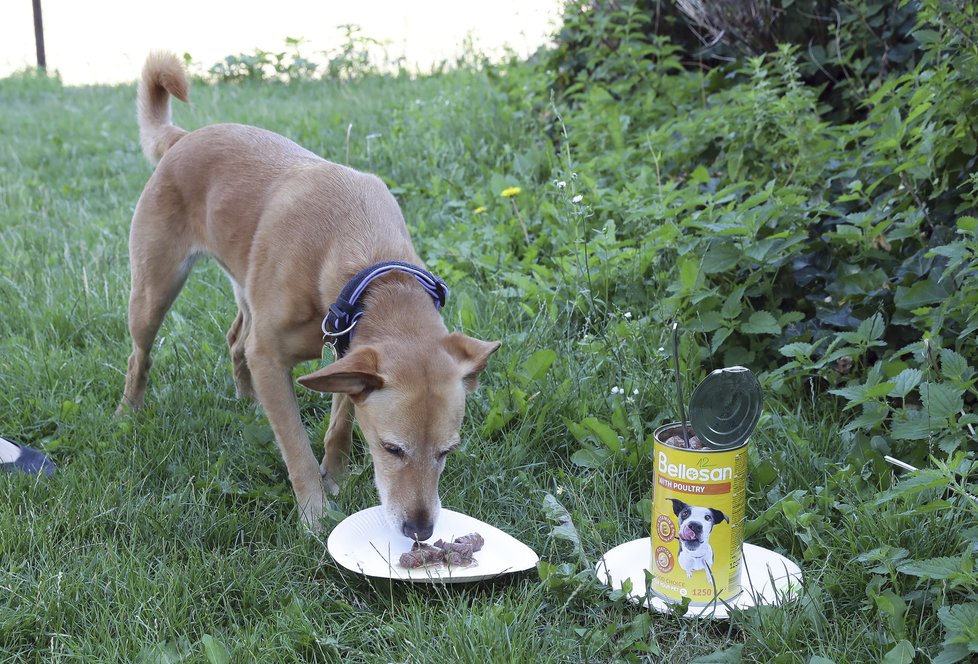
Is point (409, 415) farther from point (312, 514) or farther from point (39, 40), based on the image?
point (39, 40)

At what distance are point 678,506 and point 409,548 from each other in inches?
34.4

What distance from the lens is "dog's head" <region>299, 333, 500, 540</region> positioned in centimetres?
279

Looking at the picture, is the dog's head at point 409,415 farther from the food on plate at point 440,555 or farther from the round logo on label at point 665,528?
the round logo on label at point 665,528

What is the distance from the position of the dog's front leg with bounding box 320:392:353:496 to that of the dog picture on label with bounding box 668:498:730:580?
4.97 ft

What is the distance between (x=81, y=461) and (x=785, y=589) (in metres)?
2.53

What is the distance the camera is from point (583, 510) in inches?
120

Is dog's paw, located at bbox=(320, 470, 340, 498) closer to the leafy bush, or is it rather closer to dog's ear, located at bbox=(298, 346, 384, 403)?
dog's ear, located at bbox=(298, 346, 384, 403)

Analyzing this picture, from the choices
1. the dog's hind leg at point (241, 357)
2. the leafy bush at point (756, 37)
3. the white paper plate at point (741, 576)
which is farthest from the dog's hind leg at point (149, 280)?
the leafy bush at point (756, 37)

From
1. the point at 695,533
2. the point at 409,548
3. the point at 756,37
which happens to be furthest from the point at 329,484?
the point at 756,37

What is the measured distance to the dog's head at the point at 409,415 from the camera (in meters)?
2.79

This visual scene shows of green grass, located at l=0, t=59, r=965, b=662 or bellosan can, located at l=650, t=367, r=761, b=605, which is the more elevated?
bellosan can, located at l=650, t=367, r=761, b=605

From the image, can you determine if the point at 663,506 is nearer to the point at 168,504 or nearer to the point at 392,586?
the point at 392,586

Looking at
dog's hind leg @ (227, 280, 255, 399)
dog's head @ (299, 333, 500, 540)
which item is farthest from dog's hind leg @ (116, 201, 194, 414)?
dog's head @ (299, 333, 500, 540)

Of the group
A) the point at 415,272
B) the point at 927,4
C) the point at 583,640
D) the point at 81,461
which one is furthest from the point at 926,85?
the point at 81,461
